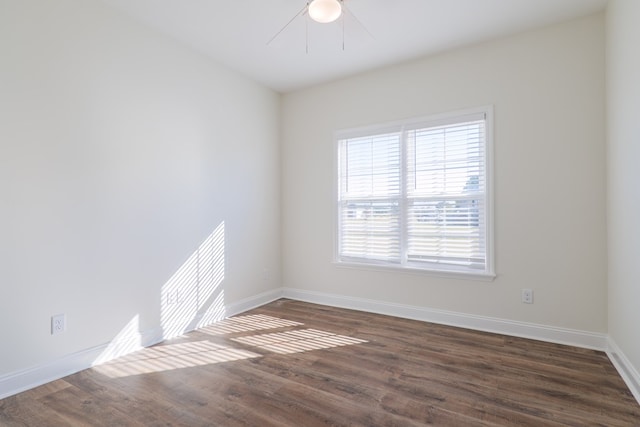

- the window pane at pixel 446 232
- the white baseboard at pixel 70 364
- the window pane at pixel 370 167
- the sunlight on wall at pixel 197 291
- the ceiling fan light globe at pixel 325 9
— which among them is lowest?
the white baseboard at pixel 70 364

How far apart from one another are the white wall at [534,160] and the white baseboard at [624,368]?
0.22 m

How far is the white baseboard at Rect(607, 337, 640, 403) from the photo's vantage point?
6.41 ft

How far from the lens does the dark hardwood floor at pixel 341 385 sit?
1774mm

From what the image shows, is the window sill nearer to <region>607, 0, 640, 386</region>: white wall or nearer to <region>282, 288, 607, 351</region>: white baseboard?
<region>282, 288, 607, 351</region>: white baseboard

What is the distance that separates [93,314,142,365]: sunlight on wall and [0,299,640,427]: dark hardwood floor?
10 cm

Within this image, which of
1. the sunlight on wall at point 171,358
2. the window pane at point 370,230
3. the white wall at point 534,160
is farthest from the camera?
the window pane at point 370,230

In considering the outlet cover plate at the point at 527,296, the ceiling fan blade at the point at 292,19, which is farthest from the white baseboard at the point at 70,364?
the outlet cover plate at the point at 527,296

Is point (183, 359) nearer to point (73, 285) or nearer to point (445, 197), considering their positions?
point (73, 285)

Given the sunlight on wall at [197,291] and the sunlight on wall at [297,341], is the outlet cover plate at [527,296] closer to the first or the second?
the sunlight on wall at [297,341]

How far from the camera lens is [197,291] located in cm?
317

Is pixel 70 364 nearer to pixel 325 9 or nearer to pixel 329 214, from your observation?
pixel 329 214

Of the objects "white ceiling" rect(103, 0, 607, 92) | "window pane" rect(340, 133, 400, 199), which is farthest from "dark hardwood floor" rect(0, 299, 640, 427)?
"white ceiling" rect(103, 0, 607, 92)

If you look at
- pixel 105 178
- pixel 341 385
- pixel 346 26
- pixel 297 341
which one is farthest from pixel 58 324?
pixel 346 26

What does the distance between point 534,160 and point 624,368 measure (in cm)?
167
